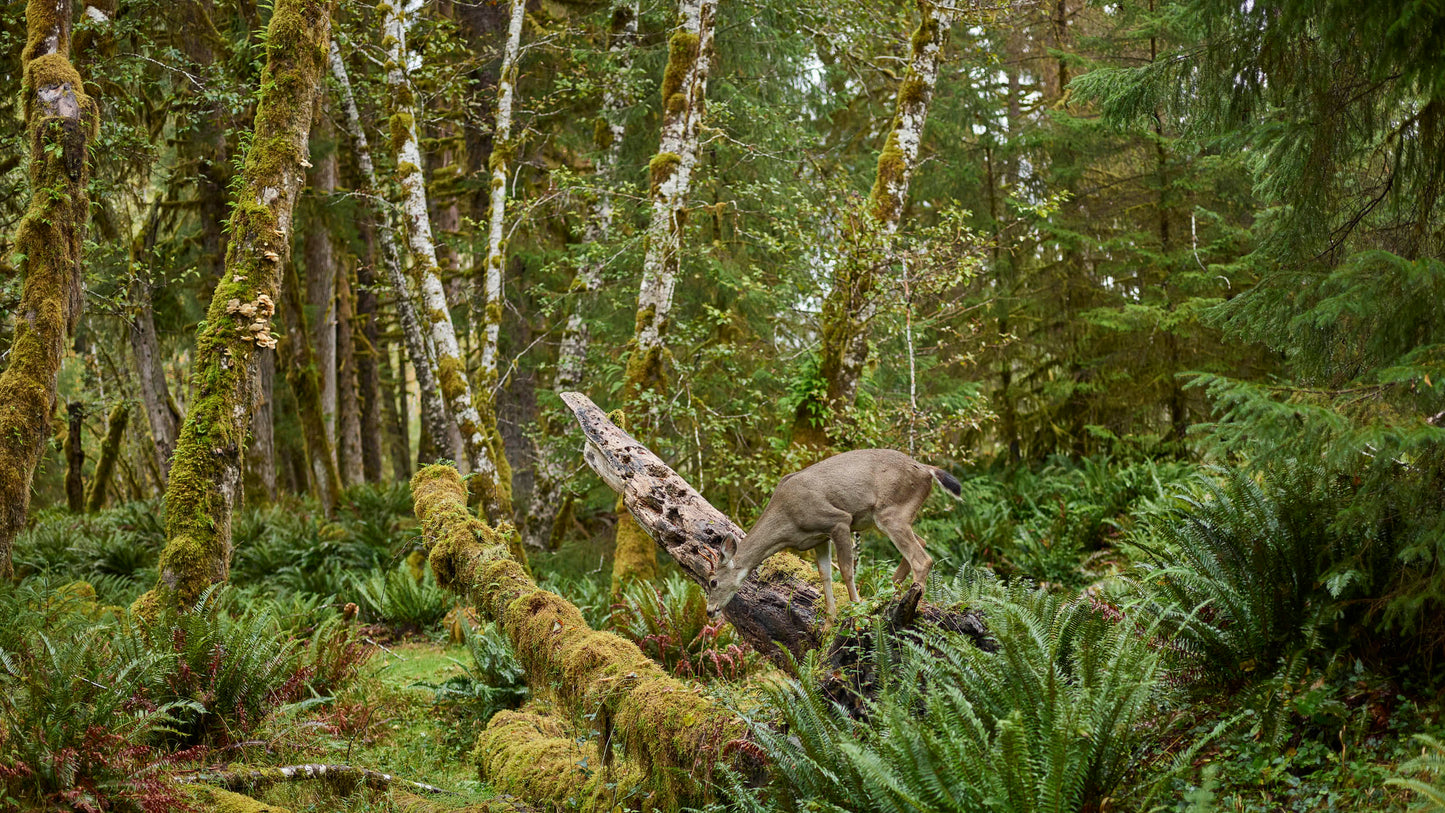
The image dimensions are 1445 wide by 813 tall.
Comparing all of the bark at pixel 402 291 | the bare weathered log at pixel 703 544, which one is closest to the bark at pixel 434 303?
the bark at pixel 402 291

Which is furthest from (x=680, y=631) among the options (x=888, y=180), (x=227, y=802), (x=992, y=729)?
(x=888, y=180)

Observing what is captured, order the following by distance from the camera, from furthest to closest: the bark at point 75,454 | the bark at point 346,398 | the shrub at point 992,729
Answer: the bark at point 346,398
the bark at point 75,454
the shrub at point 992,729

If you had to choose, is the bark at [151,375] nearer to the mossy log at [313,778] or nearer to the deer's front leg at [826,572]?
the mossy log at [313,778]

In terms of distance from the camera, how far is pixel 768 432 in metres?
14.2

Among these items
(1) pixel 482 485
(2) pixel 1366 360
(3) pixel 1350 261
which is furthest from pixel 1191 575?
(1) pixel 482 485

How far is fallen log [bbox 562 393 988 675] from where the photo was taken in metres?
5.72

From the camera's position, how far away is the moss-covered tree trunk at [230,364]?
7.91 meters

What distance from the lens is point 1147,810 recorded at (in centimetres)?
421

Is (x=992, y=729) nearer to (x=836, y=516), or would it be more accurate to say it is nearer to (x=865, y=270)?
(x=836, y=516)

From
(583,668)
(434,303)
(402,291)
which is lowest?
(583,668)

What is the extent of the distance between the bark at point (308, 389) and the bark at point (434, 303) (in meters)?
7.81

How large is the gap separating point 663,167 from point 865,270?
274 centimetres

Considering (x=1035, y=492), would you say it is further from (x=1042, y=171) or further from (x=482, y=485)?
(x=482, y=485)

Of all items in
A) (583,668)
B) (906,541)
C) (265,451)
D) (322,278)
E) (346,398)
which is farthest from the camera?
(346,398)
